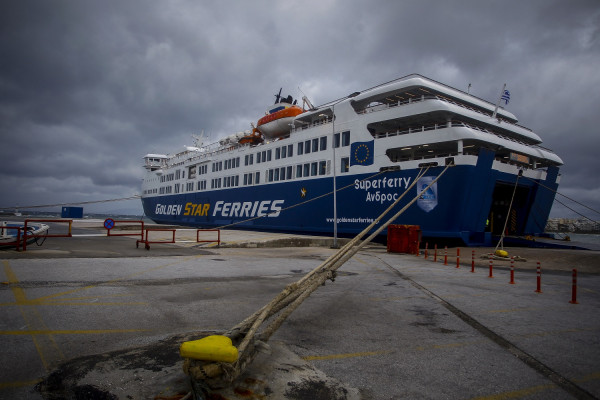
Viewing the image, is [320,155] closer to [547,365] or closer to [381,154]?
[381,154]

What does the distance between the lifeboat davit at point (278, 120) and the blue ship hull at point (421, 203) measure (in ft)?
17.9

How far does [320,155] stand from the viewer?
22031mm

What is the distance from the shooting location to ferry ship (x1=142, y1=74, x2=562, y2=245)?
628 inches

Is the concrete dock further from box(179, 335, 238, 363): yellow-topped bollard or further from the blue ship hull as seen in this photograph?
the blue ship hull

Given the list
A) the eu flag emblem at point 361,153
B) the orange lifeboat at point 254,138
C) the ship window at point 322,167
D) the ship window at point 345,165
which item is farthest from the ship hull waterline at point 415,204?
the orange lifeboat at point 254,138

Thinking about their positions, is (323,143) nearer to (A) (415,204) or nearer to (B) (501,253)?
(A) (415,204)

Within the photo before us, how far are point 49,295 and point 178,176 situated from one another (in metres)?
36.8

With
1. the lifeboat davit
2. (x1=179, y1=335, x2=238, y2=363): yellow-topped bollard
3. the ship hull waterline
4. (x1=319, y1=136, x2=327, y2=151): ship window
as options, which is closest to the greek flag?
the ship hull waterline

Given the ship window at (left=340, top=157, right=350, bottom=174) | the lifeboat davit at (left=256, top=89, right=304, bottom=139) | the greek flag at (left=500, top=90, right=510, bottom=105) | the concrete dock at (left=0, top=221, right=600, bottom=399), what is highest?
the lifeboat davit at (left=256, top=89, right=304, bottom=139)

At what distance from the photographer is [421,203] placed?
16.5 metres

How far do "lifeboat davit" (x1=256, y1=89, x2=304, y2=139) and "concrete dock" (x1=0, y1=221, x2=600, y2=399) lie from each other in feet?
66.8

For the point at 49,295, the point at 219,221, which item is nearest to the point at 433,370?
the point at 49,295

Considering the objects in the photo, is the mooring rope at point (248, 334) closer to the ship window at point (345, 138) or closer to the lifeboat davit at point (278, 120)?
the ship window at point (345, 138)

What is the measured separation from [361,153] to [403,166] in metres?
2.92
